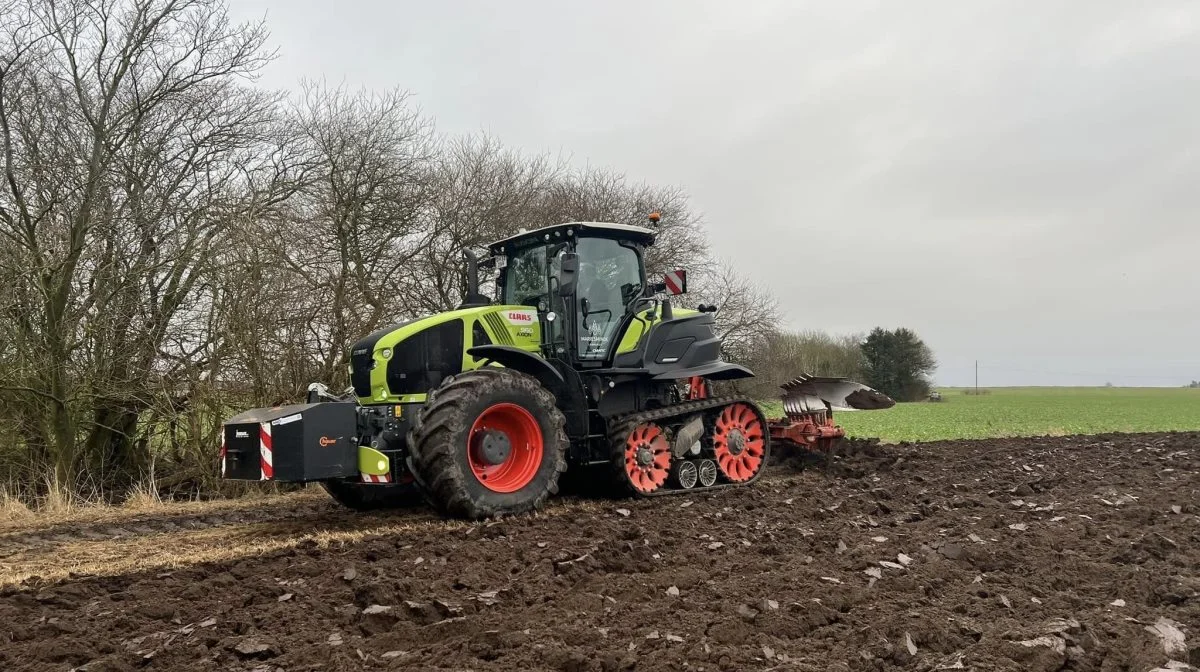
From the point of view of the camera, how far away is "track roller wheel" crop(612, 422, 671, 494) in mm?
8391

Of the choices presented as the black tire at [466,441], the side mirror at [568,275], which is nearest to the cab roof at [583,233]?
the side mirror at [568,275]

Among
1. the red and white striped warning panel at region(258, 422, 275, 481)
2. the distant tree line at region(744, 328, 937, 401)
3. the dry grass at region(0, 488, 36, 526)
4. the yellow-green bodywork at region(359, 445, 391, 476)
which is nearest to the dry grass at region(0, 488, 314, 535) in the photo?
the dry grass at region(0, 488, 36, 526)

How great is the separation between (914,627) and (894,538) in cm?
235

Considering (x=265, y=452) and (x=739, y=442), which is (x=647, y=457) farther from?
(x=265, y=452)

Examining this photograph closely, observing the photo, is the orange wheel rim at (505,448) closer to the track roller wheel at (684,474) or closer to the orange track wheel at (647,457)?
the orange track wheel at (647,457)

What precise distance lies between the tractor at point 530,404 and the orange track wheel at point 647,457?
0.02 metres

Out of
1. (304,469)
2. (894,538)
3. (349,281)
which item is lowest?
(894,538)

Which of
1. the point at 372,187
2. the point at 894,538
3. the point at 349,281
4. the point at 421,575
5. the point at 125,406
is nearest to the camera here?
the point at 421,575

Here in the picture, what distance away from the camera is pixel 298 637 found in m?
3.87

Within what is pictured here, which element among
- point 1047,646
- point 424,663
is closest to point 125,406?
point 424,663

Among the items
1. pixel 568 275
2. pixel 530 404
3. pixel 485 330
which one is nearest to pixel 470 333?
pixel 485 330

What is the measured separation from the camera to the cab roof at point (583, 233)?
8.46 m

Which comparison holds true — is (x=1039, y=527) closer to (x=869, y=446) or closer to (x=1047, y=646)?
(x=1047, y=646)

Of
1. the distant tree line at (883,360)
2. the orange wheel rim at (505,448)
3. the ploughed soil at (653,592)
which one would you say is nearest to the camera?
the ploughed soil at (653,592)
